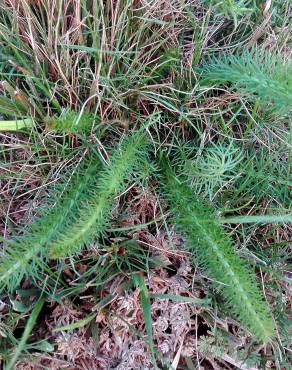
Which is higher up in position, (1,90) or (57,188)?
(1,90)

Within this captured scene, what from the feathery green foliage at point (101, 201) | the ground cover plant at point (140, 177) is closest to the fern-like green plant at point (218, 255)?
the ground cover plant at point (140, 177)

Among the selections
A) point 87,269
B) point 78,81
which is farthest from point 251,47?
point 87,269

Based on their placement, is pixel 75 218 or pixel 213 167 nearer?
pixel 75 218

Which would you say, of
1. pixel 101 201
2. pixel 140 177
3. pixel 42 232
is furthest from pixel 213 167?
pixel 42 232

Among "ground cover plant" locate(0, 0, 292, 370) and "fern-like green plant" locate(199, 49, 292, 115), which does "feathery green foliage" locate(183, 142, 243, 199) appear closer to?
"ground cover plant" locate(0, 0, 292, 370)

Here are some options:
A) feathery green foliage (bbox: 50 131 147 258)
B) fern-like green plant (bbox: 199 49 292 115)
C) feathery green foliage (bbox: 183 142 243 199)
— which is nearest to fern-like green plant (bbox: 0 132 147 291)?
feathery green foliage (bbox: 50 131 147 258)

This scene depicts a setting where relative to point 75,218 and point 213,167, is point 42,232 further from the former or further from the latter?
point 213,167

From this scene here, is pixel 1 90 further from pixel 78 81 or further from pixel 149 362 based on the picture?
pixel 149 362
